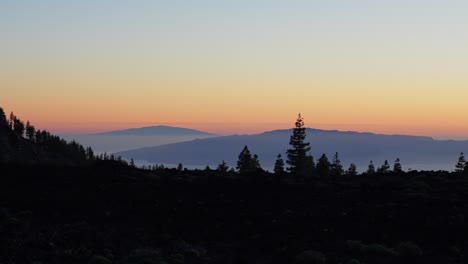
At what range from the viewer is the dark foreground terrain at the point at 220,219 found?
51.4 ft

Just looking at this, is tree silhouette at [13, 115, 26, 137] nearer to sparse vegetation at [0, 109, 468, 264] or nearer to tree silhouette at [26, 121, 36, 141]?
tree silhouette at [26, 121, 36, 141]

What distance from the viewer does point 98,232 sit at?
56.1 feet

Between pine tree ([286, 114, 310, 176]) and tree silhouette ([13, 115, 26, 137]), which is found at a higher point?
tree silhouette ([13, 115, 26, 137])

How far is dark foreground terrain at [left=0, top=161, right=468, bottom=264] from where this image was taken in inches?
616

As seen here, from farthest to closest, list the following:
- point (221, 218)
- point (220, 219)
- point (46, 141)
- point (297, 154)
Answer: point (46, 141)
point (297, 154)
point (221, 218)
point (220, 219)

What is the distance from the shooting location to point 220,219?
65.2 ft

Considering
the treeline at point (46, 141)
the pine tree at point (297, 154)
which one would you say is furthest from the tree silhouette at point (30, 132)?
the pine tree at point (297, 154)

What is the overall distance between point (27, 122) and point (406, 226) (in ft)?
580

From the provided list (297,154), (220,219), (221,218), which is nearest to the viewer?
(220,219)

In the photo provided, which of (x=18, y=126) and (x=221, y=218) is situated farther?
(x=18, y=126)

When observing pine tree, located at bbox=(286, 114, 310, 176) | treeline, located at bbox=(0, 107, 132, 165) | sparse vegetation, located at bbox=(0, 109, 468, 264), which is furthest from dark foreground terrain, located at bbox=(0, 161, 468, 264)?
treeline, located at bbox=(0, 107, 132, 165)

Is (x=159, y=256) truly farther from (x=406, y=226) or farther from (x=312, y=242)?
(x=406, y=226)

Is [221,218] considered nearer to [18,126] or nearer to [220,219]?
[220,219]

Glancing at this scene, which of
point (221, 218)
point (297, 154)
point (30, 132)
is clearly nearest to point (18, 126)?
point (30, 132)
